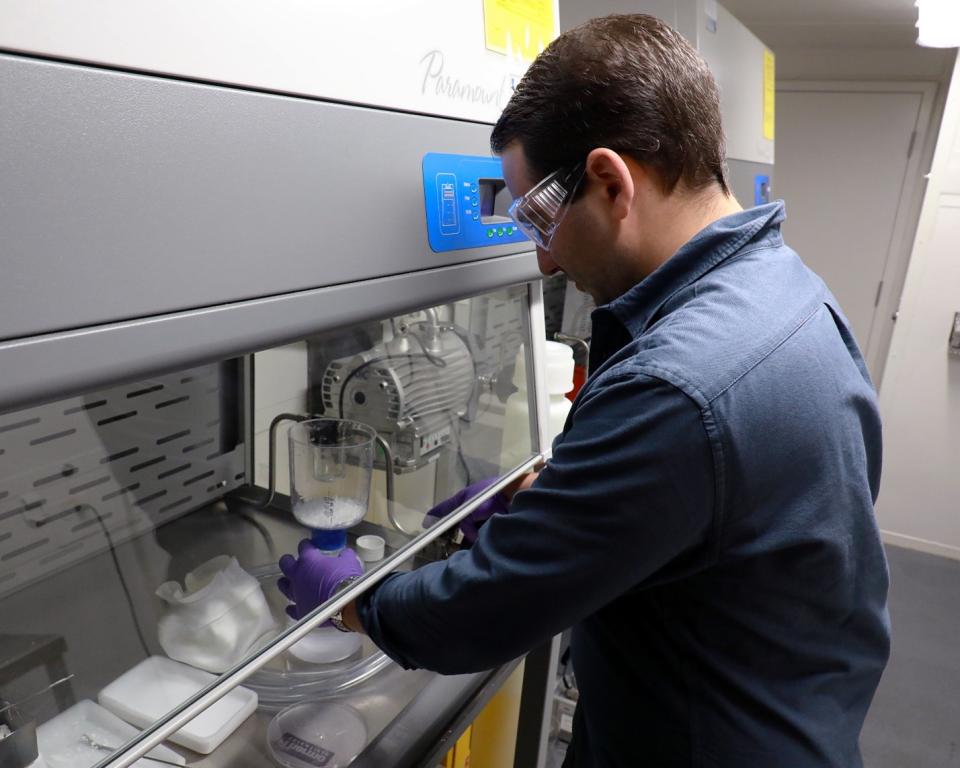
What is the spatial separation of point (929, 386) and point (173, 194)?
3282mm

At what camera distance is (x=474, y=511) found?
1225 millimetres

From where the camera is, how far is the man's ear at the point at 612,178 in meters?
0.77

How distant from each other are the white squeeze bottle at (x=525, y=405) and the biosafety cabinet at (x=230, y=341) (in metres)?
0.01

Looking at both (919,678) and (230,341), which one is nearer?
(230,341)

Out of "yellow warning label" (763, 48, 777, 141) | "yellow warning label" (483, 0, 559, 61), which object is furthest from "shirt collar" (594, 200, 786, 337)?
"yellow warning label" (763, 48, 777, 141)

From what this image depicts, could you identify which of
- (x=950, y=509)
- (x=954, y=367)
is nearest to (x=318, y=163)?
(x=954, y=367)

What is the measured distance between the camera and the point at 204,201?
0.56 m

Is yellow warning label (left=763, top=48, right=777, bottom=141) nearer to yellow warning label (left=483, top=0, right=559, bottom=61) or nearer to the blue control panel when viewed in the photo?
yellow warning label (left=483, top=0, right=559, bottom=61)

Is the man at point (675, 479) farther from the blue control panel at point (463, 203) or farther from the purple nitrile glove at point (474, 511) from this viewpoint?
the purple nitrile glove at point (474, 511)

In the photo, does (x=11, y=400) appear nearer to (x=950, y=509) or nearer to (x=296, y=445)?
(x=296, y=445)

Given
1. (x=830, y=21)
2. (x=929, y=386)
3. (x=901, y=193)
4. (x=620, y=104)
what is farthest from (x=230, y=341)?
(x=901, y=193)

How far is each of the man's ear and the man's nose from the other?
135 mm

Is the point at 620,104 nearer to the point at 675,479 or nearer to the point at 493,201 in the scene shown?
the point at 493,201

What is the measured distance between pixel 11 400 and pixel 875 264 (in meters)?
4.29
